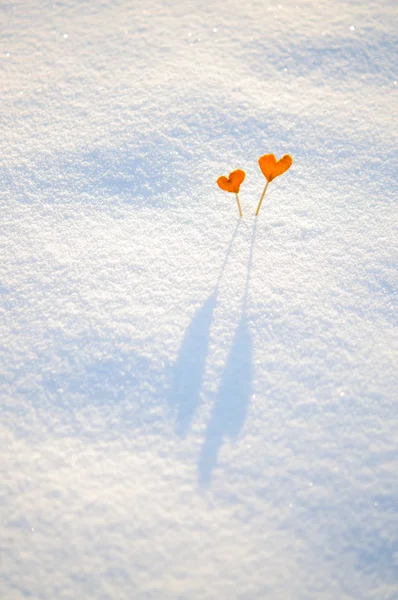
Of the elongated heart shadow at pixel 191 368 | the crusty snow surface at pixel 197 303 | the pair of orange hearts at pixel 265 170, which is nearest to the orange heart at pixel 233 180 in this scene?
the pair of orange hearts at pixel 265 170

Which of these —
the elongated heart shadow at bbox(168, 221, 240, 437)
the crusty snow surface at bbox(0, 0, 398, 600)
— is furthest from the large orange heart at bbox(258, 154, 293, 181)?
the elongated heart shadow at bbox(168, 221, 240, 437)

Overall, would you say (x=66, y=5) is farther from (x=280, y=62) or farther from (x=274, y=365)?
(x=274, y=365)

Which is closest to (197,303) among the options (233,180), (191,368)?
(191,368)

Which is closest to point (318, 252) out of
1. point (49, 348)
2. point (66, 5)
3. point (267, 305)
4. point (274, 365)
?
point (267, 305)

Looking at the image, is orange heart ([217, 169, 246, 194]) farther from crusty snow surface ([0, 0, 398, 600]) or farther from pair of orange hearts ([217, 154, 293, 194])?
crusty snow surface ([0, 0, 398, 600])

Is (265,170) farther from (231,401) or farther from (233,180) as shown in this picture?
(231,401)

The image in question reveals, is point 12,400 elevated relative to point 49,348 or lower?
lower

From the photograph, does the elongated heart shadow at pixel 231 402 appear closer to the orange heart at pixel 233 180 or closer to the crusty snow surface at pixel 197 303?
the crusty snow surface at pixel 197 303
